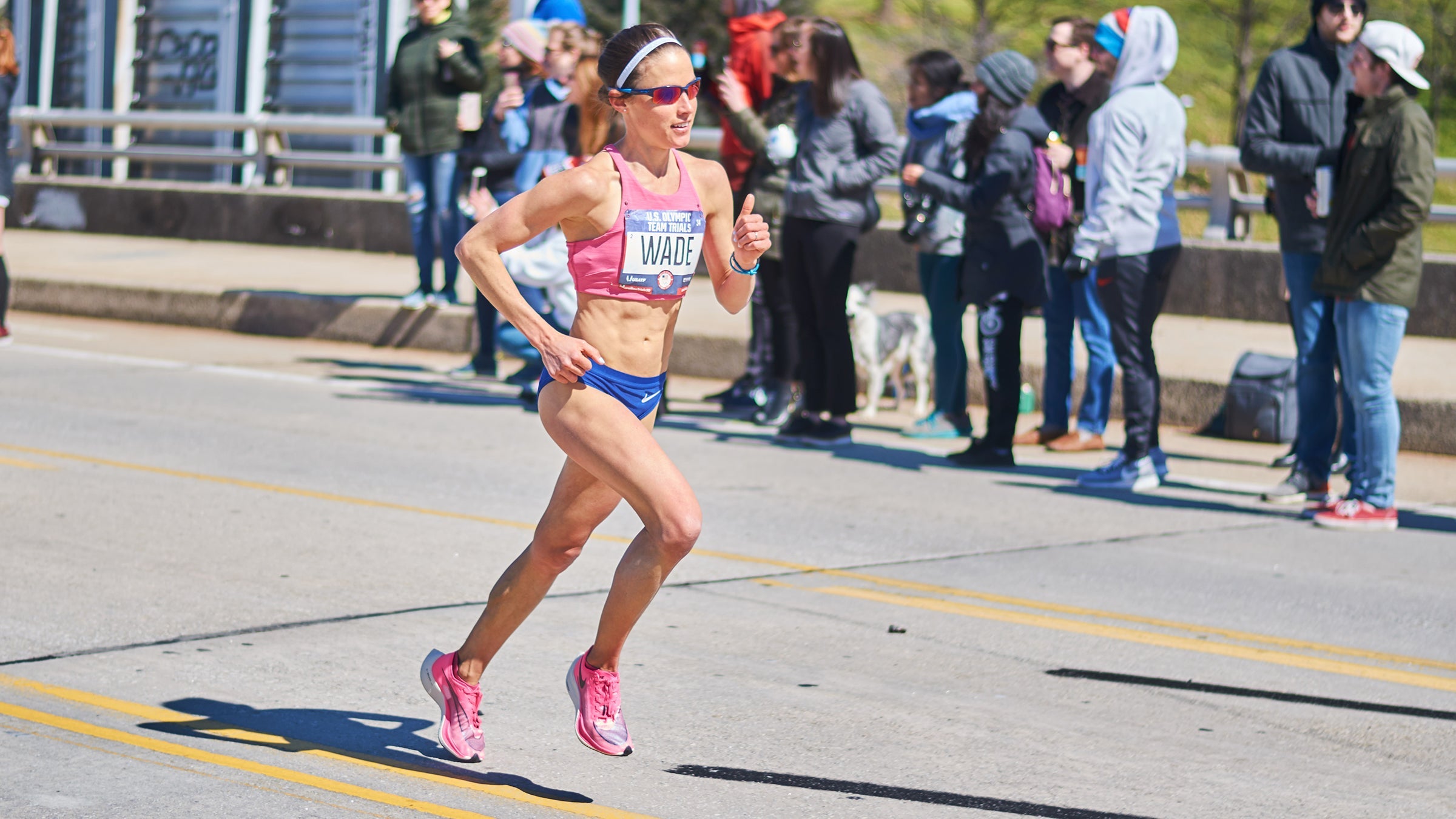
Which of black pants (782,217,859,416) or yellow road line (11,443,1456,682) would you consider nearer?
yellow road line (11,443,1456,682)

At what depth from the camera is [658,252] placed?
4578 mm

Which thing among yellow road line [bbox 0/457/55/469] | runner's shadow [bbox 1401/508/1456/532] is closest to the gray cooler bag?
runner's shadow [bbox 1401/508/1456/532]

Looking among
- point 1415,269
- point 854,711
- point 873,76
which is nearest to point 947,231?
point 1415,269

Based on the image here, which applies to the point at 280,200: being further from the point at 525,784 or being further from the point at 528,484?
the point at 525,784

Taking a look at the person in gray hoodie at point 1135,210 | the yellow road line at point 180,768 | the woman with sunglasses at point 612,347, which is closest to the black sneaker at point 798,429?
the person in gray hoodie at point 1135,210

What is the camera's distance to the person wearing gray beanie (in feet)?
31.2

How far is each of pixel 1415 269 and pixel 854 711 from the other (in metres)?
4.24

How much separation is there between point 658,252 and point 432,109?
9.40 meters

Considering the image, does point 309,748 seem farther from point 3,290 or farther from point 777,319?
point 3,290

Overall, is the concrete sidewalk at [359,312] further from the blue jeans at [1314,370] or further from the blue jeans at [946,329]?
the blue jeans at [1314,370]

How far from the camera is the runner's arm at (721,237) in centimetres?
478

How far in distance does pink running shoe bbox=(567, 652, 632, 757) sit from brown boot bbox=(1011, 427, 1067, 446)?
6435mm

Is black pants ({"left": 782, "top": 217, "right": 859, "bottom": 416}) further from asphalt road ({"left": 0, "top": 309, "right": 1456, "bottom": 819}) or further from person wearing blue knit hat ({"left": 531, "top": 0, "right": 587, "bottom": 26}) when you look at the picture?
person wearing blue knit hat ({"left": 531, "top": 0, "right": 587, "bottom": 26})

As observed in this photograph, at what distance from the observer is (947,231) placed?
1055cm
